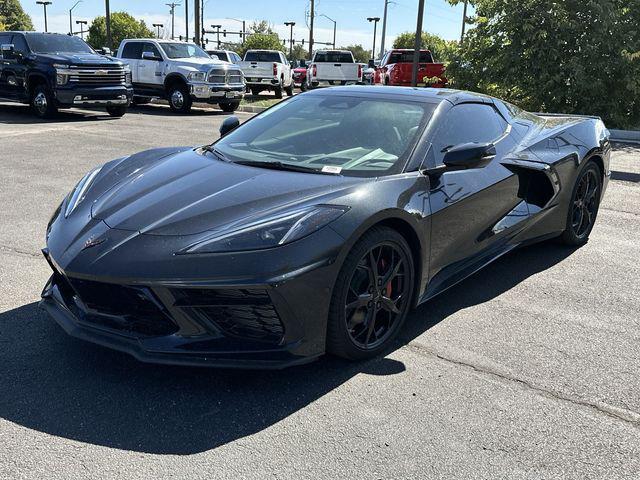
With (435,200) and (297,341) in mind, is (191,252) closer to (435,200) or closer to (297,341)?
(297,341)

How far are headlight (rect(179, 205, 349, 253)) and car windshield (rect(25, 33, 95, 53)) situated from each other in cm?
1362

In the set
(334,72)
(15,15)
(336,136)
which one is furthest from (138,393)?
(15,15)

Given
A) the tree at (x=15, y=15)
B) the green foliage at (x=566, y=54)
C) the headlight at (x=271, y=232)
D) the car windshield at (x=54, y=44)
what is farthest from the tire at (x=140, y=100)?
the tree at (x=15, y=15)

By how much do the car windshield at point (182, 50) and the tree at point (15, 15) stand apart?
88.8 metres

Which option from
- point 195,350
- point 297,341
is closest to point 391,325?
point 297,341

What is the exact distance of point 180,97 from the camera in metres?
16.8

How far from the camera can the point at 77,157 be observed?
9.02m

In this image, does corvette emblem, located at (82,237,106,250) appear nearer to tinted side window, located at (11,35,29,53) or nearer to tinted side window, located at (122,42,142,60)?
tinted side window, located at (11,35,29,53)

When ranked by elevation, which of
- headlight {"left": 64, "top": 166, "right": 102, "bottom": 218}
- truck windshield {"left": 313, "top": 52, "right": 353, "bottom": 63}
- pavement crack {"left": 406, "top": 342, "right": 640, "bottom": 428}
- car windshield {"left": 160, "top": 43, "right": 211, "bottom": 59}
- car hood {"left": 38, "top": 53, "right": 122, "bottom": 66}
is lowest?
pavement crack {"left": 406, "top": 342, "right": 640, "bottom": 428}

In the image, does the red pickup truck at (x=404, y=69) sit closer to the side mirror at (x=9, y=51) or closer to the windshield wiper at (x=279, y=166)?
the side mirror at (x=9, y=51)

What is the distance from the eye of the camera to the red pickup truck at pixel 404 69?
2023 cm

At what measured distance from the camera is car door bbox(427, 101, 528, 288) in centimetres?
358

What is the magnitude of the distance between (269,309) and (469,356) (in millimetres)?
1223

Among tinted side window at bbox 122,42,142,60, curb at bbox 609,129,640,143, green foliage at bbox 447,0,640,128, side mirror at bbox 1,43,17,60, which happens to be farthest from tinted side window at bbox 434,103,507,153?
tinted side window at bbox 122,42,142,60
